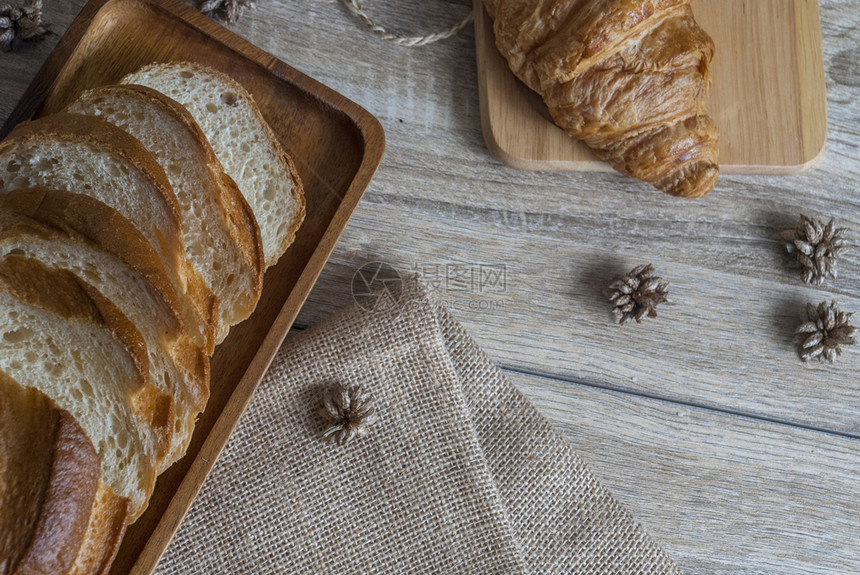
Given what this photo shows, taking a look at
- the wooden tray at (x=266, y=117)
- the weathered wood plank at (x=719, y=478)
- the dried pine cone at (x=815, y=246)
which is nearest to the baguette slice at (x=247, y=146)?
the wooden tray at (x=266, y=117)

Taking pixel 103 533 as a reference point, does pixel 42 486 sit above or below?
above

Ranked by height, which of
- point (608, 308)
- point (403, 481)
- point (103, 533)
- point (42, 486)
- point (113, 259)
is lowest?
point (403, 481)

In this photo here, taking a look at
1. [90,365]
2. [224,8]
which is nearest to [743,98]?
[224,8]

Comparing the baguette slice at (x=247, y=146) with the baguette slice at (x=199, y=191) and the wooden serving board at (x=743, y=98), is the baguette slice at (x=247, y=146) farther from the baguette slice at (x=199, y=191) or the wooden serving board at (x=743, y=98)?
the wooden serving board at (x=743, y=98)

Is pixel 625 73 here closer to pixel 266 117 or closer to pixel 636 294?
pixel 636 294

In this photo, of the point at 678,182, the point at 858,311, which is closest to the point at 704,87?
the point at 678,182
